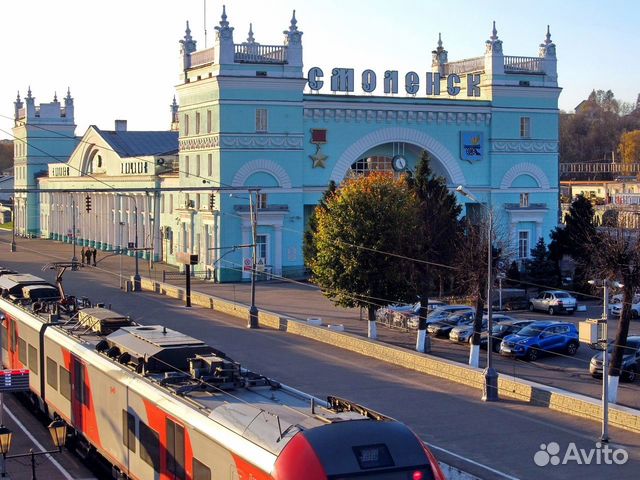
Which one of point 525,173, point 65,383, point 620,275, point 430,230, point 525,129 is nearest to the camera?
point 65,383

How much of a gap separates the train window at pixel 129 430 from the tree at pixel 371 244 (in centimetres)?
1936

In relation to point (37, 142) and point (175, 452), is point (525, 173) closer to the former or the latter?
point (175, 452)

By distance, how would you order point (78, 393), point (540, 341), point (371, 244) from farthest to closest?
point (371, 244) < point (540, 341) < point (78, 393)

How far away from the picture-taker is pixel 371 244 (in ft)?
112

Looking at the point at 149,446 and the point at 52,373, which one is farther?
the point at 52,373

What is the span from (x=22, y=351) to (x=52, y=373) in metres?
3.01

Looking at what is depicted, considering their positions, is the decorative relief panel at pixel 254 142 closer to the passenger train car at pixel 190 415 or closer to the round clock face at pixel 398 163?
the round clock face at pixel 398 163

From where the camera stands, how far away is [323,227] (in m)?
35.5

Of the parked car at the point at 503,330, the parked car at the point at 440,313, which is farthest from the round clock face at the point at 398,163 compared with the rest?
the parked car at the point at 503,330

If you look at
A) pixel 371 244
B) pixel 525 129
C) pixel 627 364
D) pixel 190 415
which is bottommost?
pixel 627 364

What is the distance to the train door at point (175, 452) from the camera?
12750mm

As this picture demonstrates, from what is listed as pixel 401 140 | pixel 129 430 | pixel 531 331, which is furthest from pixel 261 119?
pixel 129 430

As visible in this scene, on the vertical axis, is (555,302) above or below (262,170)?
below
